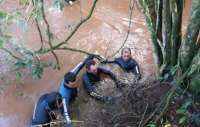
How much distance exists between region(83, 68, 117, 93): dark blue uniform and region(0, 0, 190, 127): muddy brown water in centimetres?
46

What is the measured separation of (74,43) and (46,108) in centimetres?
179

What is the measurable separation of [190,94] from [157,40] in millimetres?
792

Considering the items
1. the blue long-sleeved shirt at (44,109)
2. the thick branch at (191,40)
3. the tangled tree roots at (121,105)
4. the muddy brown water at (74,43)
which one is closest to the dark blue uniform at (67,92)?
the tangled tree roots at (121,105)

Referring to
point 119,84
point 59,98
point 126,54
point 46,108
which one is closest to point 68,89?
point 59,98

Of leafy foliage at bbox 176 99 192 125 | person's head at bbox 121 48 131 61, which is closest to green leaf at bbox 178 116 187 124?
leafy foliage at bbox 176 99 192 125

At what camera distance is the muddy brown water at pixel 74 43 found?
→ 614 centimetres

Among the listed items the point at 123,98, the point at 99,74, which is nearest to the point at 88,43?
the point at 99,74

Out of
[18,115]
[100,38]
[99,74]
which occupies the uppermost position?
[100,38]

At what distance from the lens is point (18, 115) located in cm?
600

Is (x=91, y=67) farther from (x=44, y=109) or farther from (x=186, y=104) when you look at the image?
(x=186, y=104)

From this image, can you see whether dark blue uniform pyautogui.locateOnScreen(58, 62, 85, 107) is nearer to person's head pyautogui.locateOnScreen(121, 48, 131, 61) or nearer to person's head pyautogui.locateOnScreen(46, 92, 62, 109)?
person's head pyautogui.locateOnScreen(46, 92, 62, 109)

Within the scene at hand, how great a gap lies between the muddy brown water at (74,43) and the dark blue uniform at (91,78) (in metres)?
0.46

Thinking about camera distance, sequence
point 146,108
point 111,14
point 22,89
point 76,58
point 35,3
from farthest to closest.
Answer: point 111,14 < point 76,58 < point 22,89 < point 146,108 < point 35,3

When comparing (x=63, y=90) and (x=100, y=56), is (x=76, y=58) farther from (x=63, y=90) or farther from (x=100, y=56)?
(x=63, y=90)
